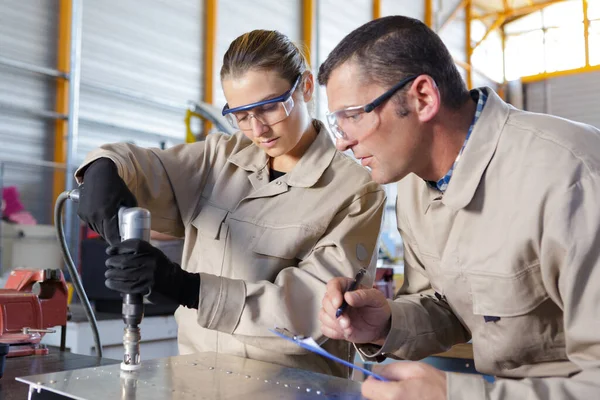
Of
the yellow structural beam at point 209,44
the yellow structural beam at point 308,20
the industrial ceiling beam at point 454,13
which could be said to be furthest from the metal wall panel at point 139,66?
the industrial ceiling beam at point 454,13

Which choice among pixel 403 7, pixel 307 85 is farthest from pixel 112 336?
pixel 403 7

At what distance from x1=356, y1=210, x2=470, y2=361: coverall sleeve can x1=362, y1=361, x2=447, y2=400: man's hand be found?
0.30m

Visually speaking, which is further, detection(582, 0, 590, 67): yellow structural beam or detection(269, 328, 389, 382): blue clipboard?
detection(582, 0, 590, 67): yellow structural beam

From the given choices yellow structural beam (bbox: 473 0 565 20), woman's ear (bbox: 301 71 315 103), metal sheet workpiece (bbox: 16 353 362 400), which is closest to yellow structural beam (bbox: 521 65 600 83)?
yellow structural beam (bbox: 473 0 565 20)

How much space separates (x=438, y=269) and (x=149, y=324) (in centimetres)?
147

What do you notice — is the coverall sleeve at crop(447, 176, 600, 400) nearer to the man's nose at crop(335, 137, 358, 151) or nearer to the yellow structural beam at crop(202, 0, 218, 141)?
the man's nose at crop(335, 137, 358, 151)

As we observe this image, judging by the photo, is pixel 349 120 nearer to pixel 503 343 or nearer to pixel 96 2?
pixel 503 343

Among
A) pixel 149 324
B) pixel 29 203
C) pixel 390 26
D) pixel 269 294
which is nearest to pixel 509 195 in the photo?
pixel 390 26

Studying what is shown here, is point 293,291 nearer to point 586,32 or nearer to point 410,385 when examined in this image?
point 410,385

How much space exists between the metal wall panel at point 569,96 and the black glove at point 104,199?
10.5 metres

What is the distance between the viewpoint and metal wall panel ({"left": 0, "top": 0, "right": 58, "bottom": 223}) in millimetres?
4316

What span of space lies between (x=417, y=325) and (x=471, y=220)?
270 millimetres

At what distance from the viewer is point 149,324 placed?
2.38m

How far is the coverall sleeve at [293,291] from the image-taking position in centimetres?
125
